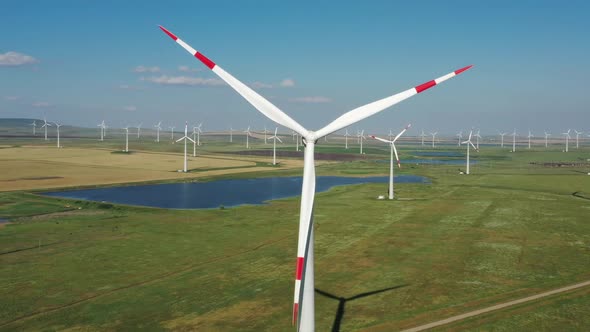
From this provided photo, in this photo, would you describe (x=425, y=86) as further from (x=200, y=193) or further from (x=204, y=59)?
(x=200, y=193)

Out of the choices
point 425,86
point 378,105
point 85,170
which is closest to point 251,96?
point 378,105

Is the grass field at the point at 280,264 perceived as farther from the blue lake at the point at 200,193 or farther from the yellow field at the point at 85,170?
the yellow field at the point at 85,170

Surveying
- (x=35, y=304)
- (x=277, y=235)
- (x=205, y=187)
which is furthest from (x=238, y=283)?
(x=205, y=187)

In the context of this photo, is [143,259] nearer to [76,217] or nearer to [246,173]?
[76,217]

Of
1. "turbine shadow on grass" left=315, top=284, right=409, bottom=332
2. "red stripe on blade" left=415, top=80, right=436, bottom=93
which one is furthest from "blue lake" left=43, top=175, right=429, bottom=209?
"red stripe on blade" left=415, top=80, right=436, bottom=93

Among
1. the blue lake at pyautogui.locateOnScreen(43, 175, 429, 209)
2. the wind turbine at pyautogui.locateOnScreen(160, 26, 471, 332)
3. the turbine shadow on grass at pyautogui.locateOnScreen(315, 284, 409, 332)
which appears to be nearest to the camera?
the wind turbine at pyautogui.locateOnScreen(160, 26, 471, 332)

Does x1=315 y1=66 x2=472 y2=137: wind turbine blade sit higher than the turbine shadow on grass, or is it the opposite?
x1=315 y1=66 x2=472 y2=137: wind turbine blade

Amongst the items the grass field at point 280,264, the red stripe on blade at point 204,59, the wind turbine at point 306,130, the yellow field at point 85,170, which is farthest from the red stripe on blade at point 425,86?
the yellow field at point 85,170

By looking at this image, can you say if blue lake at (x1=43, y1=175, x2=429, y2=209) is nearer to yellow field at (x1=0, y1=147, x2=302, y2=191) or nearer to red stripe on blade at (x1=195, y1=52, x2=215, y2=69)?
yellow field at (x1=0, y1=147, x2=302, y2=191)
